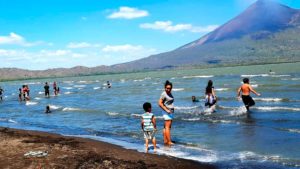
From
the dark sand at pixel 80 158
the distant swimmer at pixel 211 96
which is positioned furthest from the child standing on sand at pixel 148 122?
the distant swimmer at pixel 211 96

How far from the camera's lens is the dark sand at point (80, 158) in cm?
867

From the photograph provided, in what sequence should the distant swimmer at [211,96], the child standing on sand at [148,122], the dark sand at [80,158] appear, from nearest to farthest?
the dark sand at [80,158] → the child standing on sand at [148,122] → the distant swimmer at [211,96]

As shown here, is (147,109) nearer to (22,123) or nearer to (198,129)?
(198,129)

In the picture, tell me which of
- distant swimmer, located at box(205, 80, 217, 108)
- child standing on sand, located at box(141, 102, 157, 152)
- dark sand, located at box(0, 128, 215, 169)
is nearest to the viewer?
dark sand, located at box(0, 128, 215, 169)

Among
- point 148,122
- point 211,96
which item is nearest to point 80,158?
point 148,122

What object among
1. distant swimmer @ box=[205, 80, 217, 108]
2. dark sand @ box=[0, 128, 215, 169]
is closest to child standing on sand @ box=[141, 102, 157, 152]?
dark sand @ box=[0, 128, 215, 169]

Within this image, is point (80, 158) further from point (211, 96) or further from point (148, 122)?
point (211, 96)

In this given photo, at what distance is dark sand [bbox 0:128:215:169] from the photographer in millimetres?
8672

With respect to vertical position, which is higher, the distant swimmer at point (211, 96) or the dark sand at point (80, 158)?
the distant swimmer at point (211, 96)

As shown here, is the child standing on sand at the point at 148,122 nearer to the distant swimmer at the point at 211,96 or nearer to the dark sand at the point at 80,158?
the dark sand at the point at 80,158

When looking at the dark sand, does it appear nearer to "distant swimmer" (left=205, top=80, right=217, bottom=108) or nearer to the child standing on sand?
the child standing on sand

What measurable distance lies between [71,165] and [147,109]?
8.68 ft

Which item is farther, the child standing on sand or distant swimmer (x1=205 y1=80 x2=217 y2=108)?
distant swimmer (x1=205 y1=80 x2=217 y2=108)

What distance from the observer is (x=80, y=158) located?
9.45 meters
